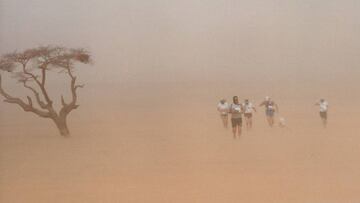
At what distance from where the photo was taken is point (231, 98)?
286cm

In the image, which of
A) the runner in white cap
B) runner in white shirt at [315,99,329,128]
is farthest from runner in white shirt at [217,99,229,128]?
runner in white shirt at [315,99,329,128]

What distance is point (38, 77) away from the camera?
2861mm

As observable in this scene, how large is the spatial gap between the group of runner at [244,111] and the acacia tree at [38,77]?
934 mm

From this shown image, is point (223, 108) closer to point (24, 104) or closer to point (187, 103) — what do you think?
point (187, 103)

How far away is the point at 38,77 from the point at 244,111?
1.28 meters

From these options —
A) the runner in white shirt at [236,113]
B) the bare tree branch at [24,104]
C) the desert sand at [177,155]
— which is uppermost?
the bare tree branch at [24,104]

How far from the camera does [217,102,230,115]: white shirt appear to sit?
2855mm

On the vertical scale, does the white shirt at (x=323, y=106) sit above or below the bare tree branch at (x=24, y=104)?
below

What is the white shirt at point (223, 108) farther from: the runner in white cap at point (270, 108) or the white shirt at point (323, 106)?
the white shirt at point (323, 106)

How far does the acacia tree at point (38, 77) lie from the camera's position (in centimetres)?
286

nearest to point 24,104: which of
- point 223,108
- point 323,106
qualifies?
point 223,108

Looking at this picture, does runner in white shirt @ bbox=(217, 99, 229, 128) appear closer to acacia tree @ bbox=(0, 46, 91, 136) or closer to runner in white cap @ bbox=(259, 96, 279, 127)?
runner in white cap @ bbox=(259, 96, 279, 127)

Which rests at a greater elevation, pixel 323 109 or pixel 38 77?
pixel 38 77

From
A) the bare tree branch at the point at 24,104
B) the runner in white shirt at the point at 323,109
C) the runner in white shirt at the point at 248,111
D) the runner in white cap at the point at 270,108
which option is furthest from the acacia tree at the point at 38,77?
the runner in white shirt at the point at 323,109
